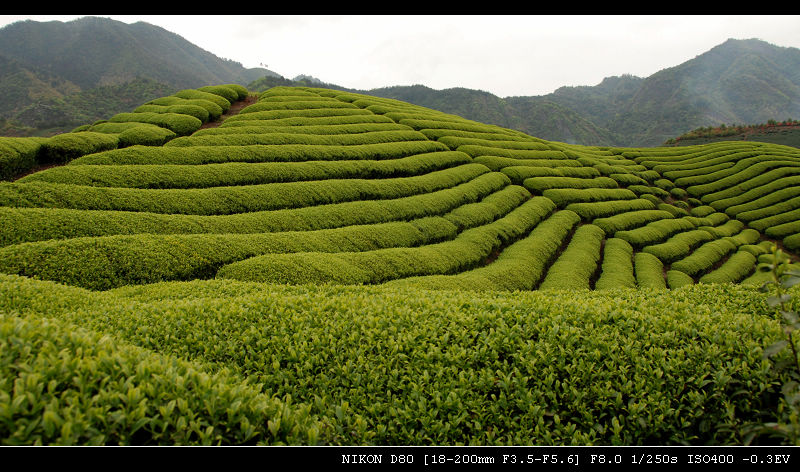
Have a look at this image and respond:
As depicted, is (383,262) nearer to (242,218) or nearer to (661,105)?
(242,218)

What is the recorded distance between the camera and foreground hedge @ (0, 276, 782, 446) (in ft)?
10.8

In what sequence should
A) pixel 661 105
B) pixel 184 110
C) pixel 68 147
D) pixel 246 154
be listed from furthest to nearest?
pixel 661 105
pixel 184 110
pixel 246 154
pixel 68 147

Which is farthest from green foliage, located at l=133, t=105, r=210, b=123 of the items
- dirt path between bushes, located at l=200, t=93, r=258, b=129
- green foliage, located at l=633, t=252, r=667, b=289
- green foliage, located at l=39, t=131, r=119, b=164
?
green foliage, located at l=633, t=252, r=667, b=289

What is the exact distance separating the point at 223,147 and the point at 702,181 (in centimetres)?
4994

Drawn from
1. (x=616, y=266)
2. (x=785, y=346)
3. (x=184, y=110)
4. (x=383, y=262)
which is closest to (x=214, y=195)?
(x=383, y=262)

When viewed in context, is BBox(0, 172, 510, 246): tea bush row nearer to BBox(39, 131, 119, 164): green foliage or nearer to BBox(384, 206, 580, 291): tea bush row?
BBox(384, 206, 580, 291): tea bush row

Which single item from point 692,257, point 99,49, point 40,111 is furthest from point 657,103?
point 99,49

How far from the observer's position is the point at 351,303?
6.82 metres

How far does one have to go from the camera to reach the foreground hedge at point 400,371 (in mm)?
3279

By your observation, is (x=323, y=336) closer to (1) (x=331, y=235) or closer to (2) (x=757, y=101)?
(1) (x=331, y=235)

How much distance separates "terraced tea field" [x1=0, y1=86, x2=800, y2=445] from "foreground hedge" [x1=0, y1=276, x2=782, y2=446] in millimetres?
31

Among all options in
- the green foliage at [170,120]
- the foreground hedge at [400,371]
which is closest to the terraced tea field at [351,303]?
the foreground hedge at [400,371]

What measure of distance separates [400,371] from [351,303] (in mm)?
1983

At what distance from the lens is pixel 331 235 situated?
17.0 meters
